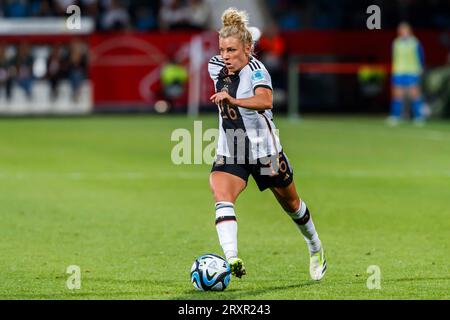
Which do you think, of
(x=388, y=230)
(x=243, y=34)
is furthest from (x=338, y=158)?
(x=243, y=34)

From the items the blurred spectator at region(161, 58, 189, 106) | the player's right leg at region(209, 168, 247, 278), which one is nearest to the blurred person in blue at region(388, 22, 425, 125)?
the blurred spectator at region(161, 58, 189, 106)

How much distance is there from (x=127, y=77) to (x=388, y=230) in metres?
22.9

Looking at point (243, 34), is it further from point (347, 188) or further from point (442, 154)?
point (442, 154)

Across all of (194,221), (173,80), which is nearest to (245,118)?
(194,221)

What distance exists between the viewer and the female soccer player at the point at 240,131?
9.16 meters

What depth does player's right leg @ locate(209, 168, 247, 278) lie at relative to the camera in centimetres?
896

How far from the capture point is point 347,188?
1730 centimetres

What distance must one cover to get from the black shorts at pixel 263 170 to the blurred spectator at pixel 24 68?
27.0 metres

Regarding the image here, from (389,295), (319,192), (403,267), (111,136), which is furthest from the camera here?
(111,136)

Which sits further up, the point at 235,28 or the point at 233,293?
the point at 235,28

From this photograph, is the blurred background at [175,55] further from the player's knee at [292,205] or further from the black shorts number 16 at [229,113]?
the black shorts number 16 at [229,113]

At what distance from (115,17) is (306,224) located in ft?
88.1

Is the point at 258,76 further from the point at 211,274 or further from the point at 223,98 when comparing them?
the point at 211,274

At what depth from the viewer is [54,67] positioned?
36.0 metres
